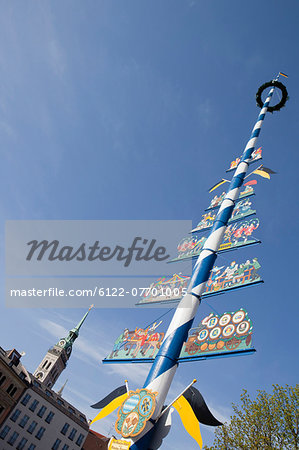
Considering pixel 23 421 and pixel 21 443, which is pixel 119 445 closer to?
pixel 23 421

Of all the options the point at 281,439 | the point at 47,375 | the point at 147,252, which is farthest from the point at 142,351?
the point at 47,375

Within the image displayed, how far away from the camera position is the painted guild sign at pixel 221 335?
5184 mm

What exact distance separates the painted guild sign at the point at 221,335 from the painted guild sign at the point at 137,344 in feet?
2.13

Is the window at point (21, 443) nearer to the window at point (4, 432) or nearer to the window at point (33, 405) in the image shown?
the window at point (4, 432)

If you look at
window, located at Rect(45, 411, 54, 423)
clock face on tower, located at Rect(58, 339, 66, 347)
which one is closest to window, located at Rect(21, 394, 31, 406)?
window, located at Rect(45, 411, 54, 423)

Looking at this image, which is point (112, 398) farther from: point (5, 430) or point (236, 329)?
point (5, 430)

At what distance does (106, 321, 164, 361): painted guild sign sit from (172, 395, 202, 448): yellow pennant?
1154 mm

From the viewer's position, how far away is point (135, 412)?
4.40 m

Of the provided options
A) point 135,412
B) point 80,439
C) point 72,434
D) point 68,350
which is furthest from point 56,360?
point 135,412

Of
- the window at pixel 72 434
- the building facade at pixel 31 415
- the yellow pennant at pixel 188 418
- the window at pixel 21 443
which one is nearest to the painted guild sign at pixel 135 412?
the yellow pennant at pixel 188 418

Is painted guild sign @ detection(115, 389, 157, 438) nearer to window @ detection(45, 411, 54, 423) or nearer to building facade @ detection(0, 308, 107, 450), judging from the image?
building facade @ detection(0, 308, 107, 450)

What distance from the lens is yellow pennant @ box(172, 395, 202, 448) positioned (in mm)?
4402

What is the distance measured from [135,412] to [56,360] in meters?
82.7

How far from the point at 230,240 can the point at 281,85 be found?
266 inches
